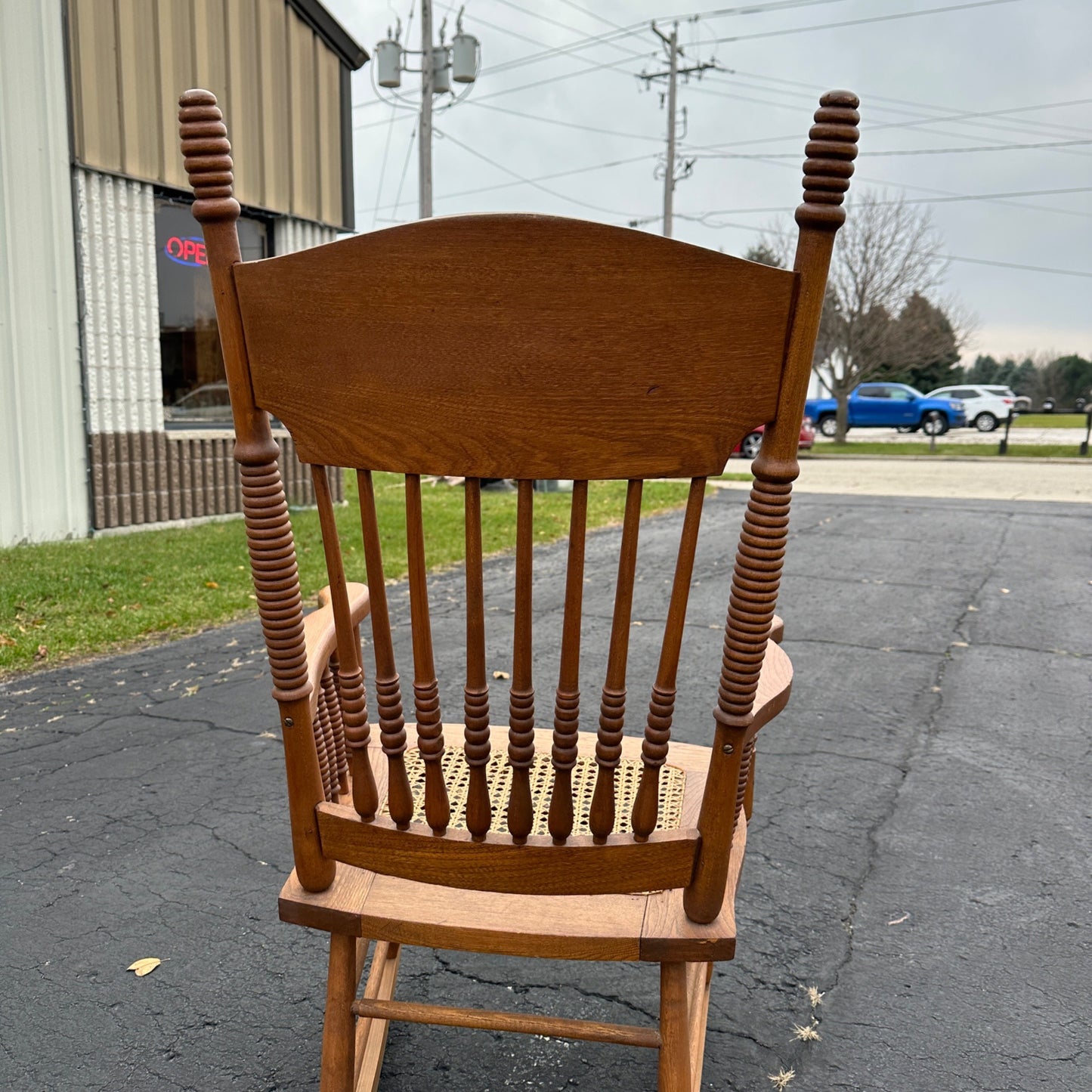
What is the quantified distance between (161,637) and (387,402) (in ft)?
12.4

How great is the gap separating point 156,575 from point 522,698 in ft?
16.7

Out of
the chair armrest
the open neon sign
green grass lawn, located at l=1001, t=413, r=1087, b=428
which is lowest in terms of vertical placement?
green grass lawn, located at l=1001, t=413, r=1087, b=428

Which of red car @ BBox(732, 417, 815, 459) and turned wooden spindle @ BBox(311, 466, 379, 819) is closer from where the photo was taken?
turned wooden spindle @ BBox(311, 466, 379, 819)

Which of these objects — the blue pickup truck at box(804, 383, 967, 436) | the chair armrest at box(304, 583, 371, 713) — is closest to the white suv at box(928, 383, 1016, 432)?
the blue pickup truck at box(804, 383, 967, 436)

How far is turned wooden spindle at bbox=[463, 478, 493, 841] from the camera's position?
1.11 m

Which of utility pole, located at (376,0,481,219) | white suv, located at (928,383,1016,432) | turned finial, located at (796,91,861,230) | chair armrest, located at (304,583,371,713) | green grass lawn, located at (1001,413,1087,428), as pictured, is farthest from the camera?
green grass lawn, located at (1001,413,1087,428)

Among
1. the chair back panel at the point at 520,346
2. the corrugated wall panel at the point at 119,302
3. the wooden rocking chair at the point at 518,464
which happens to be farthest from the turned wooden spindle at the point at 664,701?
the corrugated wall panel at the point at 119,302

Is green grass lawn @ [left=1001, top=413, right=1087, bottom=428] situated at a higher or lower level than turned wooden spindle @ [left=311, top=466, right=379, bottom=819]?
lower

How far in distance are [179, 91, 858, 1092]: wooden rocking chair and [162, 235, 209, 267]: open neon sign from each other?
755cm

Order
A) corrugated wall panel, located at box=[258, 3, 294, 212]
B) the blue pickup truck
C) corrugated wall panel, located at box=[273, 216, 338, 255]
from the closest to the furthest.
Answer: corrugated wall panel, located at box=[258, 3, 294, 212] < corrugated wall panel, located at box=[273, 216, 338, 255] < the blue pickup truck

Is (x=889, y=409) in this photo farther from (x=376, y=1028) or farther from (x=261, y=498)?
(x=261, y=498)

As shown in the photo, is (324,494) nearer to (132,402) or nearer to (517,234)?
(517,234)

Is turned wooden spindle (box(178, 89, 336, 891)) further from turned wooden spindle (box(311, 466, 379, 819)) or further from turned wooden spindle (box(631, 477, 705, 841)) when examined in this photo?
turned wooden spindle (box(631, 477, 705, 841))

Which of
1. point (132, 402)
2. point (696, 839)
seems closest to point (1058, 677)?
point (696, 839)
